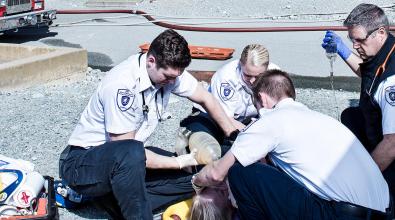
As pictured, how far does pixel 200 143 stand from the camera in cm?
413

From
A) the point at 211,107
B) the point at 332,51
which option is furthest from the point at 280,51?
the point at 211,107

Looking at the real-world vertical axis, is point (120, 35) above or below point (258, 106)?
below

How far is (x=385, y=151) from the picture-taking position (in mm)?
3605

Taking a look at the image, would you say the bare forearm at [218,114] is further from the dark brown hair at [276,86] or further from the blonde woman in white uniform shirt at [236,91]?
the dark brown hair at [276,86]

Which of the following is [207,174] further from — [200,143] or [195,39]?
[195,39]

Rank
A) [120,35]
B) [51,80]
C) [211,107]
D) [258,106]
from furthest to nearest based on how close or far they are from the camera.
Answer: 1. [120,35]
2. [51,80]
3. [211,107]
4. [258,106]

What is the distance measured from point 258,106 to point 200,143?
0.90m

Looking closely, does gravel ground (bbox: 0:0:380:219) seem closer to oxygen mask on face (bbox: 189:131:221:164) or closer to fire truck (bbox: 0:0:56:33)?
oxygen mask on face (bbox: 189:131:221:164)

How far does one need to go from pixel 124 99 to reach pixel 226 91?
46.5 inches

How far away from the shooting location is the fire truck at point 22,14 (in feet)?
35.2

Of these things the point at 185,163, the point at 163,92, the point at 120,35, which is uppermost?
the point at 163,92

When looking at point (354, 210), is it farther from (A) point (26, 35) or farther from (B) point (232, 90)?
(A) point (26, 35)

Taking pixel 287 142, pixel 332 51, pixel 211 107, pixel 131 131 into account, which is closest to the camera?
pixel 287 142

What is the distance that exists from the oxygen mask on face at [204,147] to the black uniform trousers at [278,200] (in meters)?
0.67
